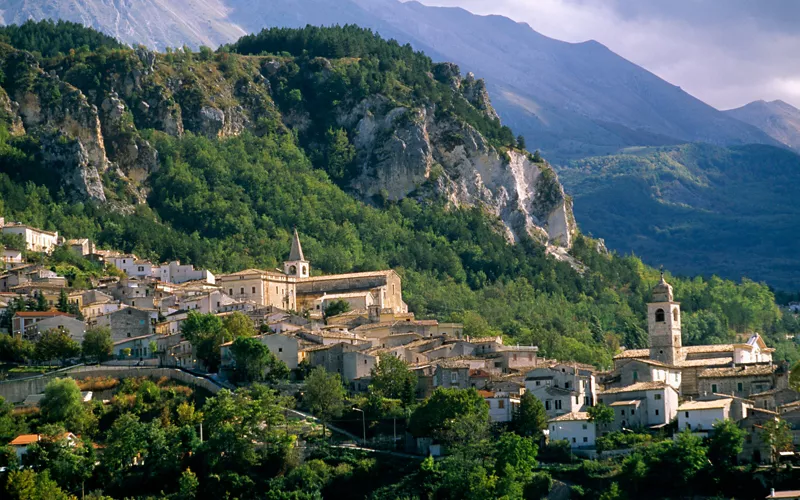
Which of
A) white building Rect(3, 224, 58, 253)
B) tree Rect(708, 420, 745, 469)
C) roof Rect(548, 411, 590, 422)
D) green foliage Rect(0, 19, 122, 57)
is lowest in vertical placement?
tree Rect(708, 420, 745, 469)

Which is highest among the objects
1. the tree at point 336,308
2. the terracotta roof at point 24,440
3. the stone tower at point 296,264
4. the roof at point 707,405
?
the stone tower at point 296,264

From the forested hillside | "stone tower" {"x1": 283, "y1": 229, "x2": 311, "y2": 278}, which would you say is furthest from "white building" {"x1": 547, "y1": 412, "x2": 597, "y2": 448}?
"stone tower" {"x1": 283, "y1": 229, "x2": 311, "y2": 278}

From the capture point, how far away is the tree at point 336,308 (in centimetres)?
10656

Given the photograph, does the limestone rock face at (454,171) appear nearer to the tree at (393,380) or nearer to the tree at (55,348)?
the tree at (55,348)

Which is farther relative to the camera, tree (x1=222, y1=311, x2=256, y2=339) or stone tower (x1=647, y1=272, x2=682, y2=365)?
tree (x1=222, y1=311, x2=256, y2=339)

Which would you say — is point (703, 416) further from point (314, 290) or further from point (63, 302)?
point (314, 290)

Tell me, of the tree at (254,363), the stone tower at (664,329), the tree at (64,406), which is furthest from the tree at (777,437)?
the tree at (64,406)

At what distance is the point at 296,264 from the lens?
12269cm

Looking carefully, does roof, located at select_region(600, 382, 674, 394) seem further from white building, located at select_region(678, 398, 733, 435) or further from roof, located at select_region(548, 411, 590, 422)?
roof, located at select_region(548, 411, 590, 422)

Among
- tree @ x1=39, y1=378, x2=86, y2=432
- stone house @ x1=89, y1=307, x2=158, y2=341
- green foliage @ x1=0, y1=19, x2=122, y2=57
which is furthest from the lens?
green foliage @ x1=0, y1=19, x2=122, y2=57

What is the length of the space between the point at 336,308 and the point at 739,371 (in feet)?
102

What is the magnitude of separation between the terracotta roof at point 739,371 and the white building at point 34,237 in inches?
1949

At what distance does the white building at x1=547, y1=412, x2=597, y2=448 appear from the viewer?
77875 mm

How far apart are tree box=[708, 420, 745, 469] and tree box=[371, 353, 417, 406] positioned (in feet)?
53.2
